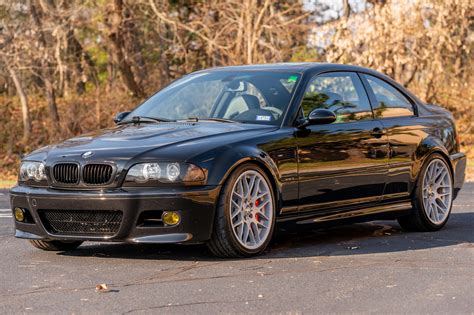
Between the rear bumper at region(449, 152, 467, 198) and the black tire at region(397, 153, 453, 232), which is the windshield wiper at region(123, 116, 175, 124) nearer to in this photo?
the black tire at region(397, 153, 453, 232)

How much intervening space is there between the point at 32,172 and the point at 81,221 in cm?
63

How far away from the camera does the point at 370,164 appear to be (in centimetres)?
971

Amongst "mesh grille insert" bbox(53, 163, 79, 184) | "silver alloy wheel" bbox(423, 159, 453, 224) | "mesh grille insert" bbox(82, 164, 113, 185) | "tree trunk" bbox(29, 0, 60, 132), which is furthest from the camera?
"tree trunk" bbox(29, 0, 60, 132)

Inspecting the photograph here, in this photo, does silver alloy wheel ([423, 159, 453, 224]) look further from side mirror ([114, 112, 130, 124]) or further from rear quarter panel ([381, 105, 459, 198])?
side mirror ([114, 112, 130, 124])

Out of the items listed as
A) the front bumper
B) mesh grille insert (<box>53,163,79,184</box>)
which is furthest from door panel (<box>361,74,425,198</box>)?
mesh grille insert (<box>53,163,79,184</box>)

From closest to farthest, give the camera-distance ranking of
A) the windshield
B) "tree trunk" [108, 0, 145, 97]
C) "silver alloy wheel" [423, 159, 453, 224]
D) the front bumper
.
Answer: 1. the front bumper
2. the windshield
3. "silver alloy wheel" [423, 159, 453, 224]
4. "tree trunk" [108, 0, 145, 97]

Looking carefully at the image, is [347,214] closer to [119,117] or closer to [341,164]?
[341,164]

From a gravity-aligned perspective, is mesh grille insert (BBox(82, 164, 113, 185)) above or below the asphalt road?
above

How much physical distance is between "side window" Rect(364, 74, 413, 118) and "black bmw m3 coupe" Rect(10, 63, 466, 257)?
1cm

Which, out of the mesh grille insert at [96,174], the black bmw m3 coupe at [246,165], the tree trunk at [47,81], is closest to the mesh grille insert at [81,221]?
the black bmw m3 coupe at [246,165]

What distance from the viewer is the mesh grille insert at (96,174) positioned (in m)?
8.17

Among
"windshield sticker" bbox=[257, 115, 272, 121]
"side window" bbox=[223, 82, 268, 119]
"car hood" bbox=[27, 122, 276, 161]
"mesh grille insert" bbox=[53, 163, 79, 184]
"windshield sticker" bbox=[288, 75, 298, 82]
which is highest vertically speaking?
"windshield sticker" bbox=[288, 75, 298, 82]

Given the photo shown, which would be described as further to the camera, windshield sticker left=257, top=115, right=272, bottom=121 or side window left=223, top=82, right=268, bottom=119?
side window left=223, top=82, right=268, bottom=119

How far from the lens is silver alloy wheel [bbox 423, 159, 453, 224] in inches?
410
